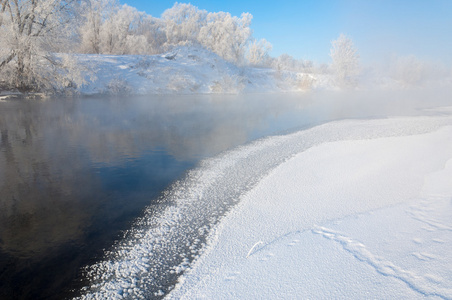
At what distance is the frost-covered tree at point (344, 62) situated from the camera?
45.6 m

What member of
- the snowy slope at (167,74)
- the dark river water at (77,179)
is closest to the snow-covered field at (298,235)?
the dark river water at (77,179)

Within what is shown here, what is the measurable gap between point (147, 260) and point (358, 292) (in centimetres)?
236

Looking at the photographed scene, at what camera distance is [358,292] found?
2521 mm

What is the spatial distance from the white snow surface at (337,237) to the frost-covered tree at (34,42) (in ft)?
65.7

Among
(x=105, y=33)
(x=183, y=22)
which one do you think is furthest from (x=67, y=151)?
(x=183, y=22)

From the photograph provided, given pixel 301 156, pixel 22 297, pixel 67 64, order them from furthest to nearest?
1. pixel 67 64
2. pixel 301 156
3. pixel 22 297

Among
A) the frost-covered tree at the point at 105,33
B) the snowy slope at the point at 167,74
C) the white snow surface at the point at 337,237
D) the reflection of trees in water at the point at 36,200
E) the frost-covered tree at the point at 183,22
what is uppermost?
the frost-covered tree at the point at 183,22

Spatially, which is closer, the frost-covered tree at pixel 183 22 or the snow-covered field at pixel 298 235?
the snow-covered field at pixel 298 235

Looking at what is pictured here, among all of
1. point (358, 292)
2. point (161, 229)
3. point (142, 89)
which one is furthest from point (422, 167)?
point (142, 89)

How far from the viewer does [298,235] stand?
3.65 metres

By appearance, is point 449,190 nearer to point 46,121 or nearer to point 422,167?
point 422,167

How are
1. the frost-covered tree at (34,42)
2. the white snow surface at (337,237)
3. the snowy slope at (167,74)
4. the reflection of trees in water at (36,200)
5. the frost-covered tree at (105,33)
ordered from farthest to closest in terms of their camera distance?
1. the frost-covered tree at (105,33)
2. the snowy slope at (167,74)
3. the frost-covered tree at (34,42)
4. the reflection of trees in water at (36,200)
5. the white snow surface at (337,237)

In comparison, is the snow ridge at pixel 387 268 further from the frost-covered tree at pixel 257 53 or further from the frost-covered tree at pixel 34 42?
the frost-covered tree at pixel 257 53

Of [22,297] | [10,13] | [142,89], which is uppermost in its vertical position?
[10,13]
